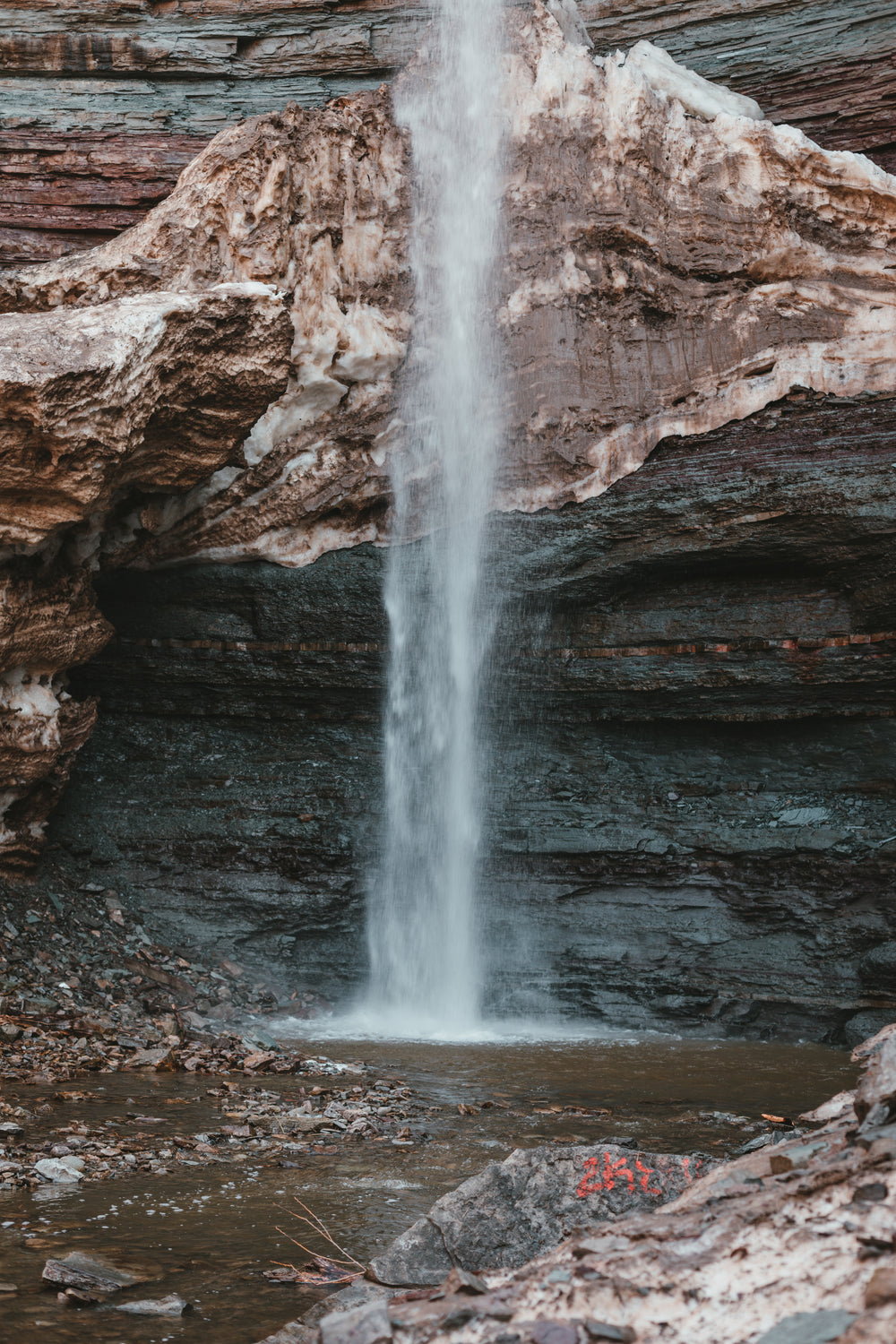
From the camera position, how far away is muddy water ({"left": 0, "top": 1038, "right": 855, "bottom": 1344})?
3402mm

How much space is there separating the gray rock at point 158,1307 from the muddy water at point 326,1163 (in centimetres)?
4

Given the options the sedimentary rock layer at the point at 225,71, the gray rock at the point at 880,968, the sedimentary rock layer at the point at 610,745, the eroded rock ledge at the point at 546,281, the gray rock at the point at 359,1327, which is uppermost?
the sedimentary rock layer at the point at 225,71

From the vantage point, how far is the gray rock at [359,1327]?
8.06 ft

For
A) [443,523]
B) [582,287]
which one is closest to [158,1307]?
[443,523]

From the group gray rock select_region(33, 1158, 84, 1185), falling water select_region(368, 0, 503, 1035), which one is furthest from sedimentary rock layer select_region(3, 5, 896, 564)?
gray rock select_region(33, 1158, 84, 1185)

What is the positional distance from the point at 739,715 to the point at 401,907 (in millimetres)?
4020

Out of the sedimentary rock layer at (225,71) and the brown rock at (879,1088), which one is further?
the sedimentary rock layer at (225,71)

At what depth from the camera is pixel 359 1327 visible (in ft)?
8.18

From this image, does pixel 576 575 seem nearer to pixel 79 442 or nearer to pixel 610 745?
pixel 610 745

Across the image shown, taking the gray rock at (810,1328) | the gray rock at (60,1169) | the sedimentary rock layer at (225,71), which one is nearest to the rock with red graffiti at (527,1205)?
the gray rock at (810,1328)

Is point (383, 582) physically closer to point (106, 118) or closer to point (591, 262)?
point (591, 262)

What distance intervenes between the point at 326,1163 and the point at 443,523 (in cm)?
754

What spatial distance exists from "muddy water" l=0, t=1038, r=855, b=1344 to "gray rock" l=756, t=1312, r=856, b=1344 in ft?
5.53

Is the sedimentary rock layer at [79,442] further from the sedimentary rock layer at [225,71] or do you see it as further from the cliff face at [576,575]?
the sedimentary rock layer at [225,71]
